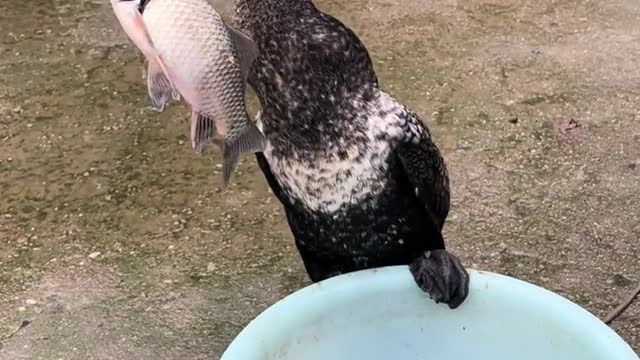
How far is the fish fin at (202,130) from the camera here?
1.36 m

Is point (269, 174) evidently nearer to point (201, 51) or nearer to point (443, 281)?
point (443, 281)

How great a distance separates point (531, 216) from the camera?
8.32 feet

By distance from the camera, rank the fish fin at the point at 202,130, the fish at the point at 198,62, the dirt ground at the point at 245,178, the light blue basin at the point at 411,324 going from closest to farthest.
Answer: the fish at the point at 198,62, the fish fin at the point at 202,130, the light blue basin at the point at 411,324, the dirt ground at the point at 245,178

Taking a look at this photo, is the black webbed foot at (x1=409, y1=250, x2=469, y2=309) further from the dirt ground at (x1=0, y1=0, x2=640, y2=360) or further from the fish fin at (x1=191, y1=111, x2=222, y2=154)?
the dirt ground at (x1=0, y1=0, x2=640, y2=360)

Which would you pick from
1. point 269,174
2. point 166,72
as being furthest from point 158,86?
point 269,174

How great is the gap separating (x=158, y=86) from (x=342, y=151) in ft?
1.36

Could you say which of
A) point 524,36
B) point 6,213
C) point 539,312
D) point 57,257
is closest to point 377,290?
point 539,312

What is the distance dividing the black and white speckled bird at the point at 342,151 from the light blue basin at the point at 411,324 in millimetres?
40

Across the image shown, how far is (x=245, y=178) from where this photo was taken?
8.91ft

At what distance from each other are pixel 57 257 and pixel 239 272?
0.44 meters

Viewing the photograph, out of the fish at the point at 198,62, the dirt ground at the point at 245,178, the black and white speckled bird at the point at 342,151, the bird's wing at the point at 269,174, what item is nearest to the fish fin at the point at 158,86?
the fish at the point at 198,62

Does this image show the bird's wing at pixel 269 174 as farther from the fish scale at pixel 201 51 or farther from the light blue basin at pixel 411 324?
the fish scale at pixel 201 51

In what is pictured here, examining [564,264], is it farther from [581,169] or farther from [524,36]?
[524,36]

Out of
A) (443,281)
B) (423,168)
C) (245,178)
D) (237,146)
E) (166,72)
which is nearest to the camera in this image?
(166,72)
